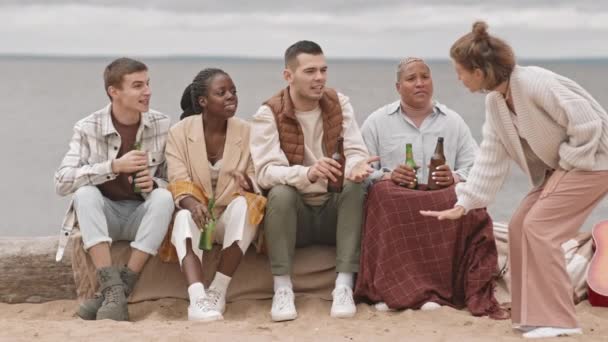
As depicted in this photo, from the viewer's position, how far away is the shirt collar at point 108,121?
7.52 m

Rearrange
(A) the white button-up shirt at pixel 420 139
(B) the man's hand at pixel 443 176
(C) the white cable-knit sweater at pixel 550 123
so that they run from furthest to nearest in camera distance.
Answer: (A) the white button-up shirt at pixel 420 139 → (B) the man's hand at pixel 443 176 → (C) the white cable-knit sweater at pixel 550 123

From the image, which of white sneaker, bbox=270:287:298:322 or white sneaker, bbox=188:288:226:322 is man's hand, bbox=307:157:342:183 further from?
white sneaker, bbox=188:288:226:322

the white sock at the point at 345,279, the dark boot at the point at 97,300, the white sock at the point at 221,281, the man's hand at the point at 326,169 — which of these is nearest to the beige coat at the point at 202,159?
the white sock at the point at 221,281

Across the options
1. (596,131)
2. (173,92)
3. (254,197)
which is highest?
(596,131)

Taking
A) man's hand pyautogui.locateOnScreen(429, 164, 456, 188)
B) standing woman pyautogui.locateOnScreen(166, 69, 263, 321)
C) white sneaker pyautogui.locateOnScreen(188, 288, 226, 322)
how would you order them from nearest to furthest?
white sneaker pyautogui.locateOnScreen(188, 288, 226, 322) < standing woman pyautogui.locateOnScreen(166, 69, 263, 321) < man's hand pyautogui.locateOnScreen(429, 164, 456, 188)

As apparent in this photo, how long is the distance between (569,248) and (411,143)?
1.15 metres

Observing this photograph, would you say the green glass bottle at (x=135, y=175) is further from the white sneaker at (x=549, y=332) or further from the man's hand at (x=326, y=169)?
the white sneaker at (x=549, y=332)

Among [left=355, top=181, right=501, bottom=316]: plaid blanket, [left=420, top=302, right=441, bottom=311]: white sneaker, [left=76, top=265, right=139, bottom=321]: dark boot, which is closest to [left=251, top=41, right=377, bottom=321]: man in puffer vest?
[left=355, top=181, right=501, bottom=316]: plaid blanket

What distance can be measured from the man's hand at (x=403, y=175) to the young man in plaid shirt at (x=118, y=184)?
4.35 ft

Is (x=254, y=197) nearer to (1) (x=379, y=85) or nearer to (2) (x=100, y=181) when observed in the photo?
(2) (x=100, y=181)

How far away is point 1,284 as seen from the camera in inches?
311

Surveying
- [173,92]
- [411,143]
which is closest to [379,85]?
[173,92]

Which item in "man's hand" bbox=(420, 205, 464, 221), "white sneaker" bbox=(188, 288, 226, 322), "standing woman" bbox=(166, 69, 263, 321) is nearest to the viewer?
"man's hand" bbox=(420, 205, 464, 221)

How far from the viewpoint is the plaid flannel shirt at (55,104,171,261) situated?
24.1 feet
